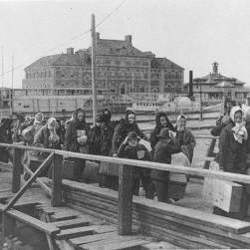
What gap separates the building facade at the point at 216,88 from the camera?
371 ft

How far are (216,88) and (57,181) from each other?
374 feet

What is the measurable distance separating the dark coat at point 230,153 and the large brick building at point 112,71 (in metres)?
86.9

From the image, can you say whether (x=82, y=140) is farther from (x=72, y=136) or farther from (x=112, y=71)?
(x=112, y=71)

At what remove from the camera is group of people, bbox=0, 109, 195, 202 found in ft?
23.5

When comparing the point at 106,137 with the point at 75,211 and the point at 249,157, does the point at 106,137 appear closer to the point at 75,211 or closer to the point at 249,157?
the point at 75,211

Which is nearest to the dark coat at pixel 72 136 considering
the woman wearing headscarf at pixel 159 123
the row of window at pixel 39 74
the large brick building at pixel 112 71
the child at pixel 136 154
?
the woman wearing headscarf at pixel 159 123

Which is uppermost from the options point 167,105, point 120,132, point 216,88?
point 216,88

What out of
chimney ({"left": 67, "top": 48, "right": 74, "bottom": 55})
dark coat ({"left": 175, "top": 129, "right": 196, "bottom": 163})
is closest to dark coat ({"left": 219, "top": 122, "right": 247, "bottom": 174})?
dark coat ({"left": 175, "top": 129, "right": 196, "bottom": 163})

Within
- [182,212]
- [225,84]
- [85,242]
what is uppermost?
[225,84]

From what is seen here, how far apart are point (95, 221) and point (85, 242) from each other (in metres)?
0.96

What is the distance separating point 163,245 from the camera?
5.52m

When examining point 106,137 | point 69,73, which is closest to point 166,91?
point 69,73

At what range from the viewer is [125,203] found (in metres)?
6.08

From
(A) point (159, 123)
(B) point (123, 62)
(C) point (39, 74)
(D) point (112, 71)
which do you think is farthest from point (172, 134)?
(B) point (123, 62)
